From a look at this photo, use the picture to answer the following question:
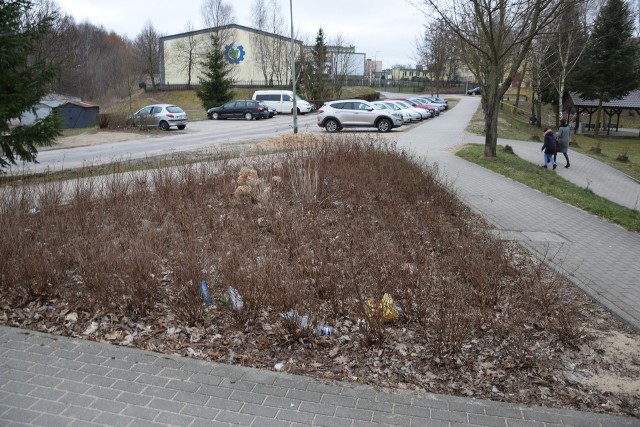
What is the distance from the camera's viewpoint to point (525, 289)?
5457mm

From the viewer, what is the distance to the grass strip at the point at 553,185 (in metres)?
10.3

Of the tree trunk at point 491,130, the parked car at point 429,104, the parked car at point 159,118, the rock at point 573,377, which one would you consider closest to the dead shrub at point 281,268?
the rock at point 573,377

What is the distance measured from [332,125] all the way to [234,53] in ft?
149

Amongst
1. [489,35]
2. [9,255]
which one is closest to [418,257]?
[9,255]

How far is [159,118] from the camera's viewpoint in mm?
32375

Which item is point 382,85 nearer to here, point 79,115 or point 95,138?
point 79,115

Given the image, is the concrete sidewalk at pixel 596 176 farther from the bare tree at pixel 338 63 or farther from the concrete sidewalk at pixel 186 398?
the bare tree at pixel 338 63

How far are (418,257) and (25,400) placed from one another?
4076 mm

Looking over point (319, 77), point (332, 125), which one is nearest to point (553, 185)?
point (332, 125)

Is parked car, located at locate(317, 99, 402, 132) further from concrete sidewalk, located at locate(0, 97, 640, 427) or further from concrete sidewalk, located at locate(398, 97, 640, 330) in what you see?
concrete sidewalk, located at locate(0, 97, 640, 427)

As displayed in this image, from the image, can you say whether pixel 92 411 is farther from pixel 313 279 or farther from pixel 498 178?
pixel 498 178

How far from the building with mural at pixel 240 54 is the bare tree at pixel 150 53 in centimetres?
201

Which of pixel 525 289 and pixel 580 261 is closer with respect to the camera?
pixel 525 289

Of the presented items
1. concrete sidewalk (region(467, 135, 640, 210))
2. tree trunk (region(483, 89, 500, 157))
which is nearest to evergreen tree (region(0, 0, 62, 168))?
tree trunk (region(483, 89, 500, 157))
